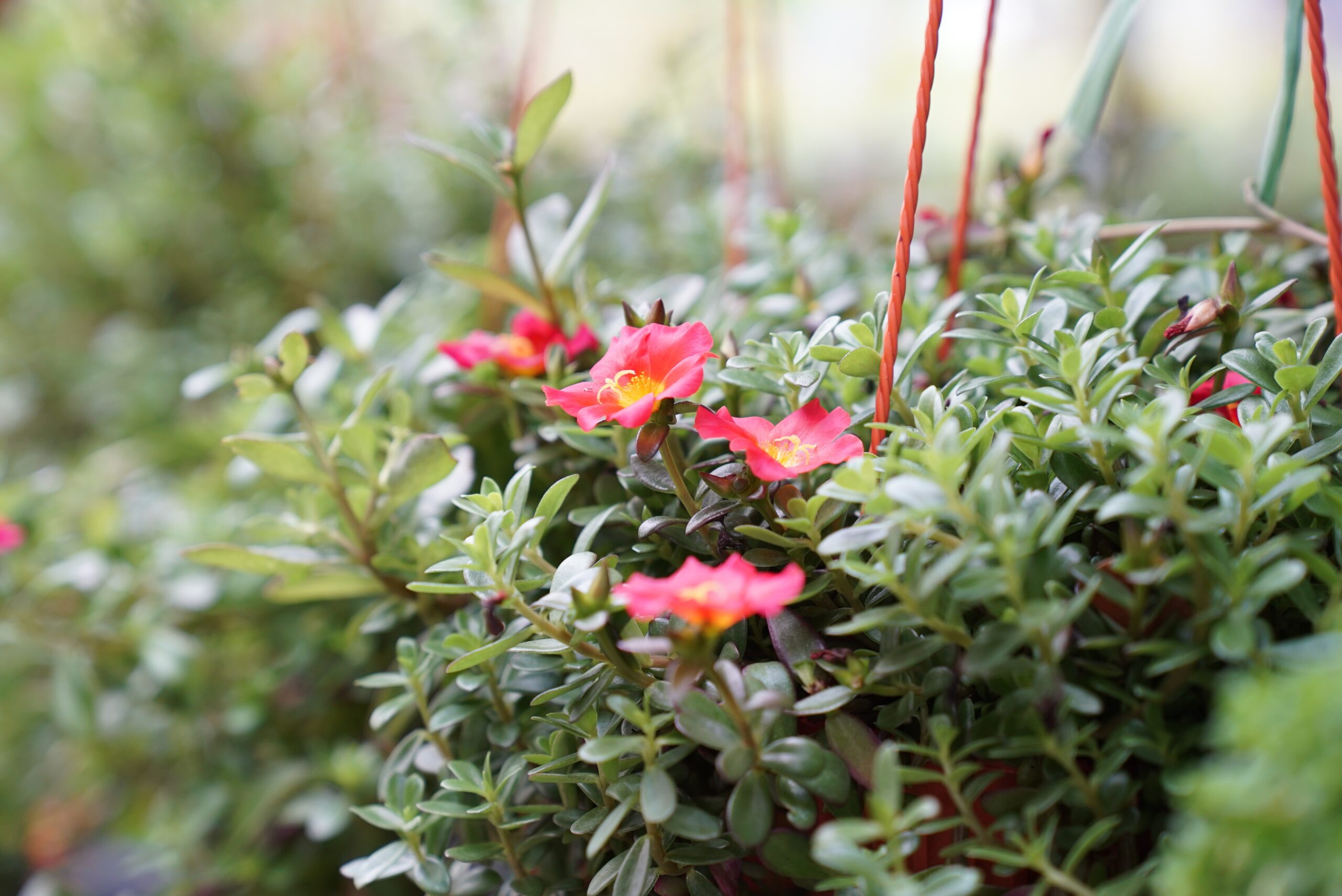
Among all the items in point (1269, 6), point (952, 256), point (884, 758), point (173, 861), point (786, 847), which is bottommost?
point (173, 861)

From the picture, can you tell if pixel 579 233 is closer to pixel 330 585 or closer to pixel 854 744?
pixel 330 585

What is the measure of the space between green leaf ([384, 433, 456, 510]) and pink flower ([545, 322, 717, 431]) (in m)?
0.12

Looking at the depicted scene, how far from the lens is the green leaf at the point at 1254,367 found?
51 centimetres

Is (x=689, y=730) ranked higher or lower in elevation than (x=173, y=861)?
higher

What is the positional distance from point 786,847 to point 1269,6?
277 centimetres

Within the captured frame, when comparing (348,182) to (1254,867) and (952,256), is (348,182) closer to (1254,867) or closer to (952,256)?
(952,256)

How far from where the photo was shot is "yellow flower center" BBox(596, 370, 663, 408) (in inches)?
20.8

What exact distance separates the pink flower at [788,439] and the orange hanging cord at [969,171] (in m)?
0.15

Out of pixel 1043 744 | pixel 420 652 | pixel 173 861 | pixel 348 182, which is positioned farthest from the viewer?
pixel 348 182

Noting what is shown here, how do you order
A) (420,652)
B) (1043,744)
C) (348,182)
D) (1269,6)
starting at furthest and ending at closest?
(1269,6), (348,182), (420,652), (1043,744)

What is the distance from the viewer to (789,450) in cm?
53

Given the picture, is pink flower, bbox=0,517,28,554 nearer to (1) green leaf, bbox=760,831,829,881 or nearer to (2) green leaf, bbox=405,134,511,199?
(2) green leaf, bbox=405,134,511,199

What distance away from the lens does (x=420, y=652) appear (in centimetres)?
60

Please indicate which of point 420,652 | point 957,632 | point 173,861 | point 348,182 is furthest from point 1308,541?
point 348,182
